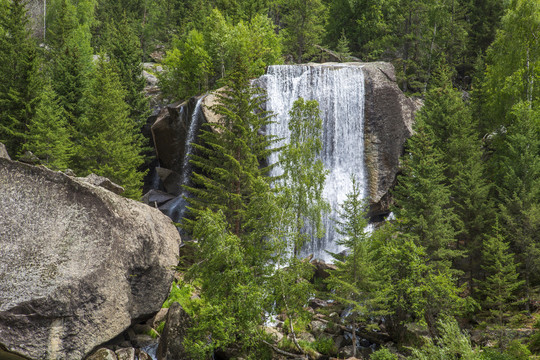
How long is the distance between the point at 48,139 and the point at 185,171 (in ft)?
29.5

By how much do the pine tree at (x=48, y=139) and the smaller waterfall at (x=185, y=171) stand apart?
23.4ft

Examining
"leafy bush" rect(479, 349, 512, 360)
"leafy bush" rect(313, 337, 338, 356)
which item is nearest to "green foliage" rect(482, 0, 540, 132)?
"leafy bush" rect(479, 349, 512, 360)

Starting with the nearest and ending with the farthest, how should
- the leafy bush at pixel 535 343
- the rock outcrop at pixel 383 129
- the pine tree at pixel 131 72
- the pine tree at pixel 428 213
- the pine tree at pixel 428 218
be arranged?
1. the leafy bush at pixel 535 343
2. the pine tree at pixel 428 218
3. the pine tree at pixel 428 213
4. the rock outcrop at pixel 383 129
5. the pine tree at pixel 131 72

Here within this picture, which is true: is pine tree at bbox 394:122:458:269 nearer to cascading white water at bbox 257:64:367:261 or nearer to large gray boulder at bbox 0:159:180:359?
cascading white water at bbox 257:64:367:261

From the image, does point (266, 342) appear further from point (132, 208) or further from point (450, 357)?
point (132, 208)

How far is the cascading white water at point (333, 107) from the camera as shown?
29.2 m

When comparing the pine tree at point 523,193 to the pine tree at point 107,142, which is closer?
the pine tree at point 523,193

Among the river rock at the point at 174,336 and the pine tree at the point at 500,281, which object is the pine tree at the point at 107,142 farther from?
the pine tree at the point at 500,281

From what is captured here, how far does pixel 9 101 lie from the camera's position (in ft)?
86.2

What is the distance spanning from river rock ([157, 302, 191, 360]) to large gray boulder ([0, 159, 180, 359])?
116 centimetres

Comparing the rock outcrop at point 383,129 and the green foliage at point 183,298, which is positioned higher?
the rock outcrop at point 383,129

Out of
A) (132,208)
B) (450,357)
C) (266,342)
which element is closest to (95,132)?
(132,208)

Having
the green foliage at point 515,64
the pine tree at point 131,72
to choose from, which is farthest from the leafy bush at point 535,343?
the pine tree at point 131,72

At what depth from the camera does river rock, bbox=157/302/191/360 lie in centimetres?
1449
